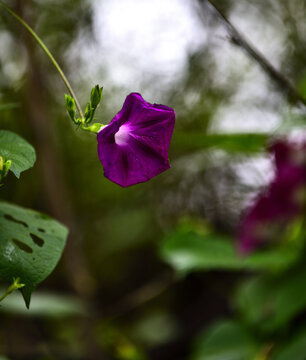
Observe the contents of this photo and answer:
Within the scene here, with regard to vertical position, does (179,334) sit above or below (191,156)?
below

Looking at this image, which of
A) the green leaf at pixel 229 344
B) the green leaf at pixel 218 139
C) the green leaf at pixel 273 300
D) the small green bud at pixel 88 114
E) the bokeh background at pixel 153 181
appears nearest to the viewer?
the small green bud at pixel 88 114

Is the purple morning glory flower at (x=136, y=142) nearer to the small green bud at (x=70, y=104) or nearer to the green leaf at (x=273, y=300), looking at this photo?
the small green bud at (x=70, y=104)

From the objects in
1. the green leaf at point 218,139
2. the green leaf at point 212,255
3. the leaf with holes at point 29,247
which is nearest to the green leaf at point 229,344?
the green leaf at point 212,255

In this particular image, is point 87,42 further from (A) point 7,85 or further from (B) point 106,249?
(B) point 106,249

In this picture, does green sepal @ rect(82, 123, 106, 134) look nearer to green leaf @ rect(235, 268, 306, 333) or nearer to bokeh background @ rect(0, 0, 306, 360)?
green leaf @ rect(235, 268, 306, 333)

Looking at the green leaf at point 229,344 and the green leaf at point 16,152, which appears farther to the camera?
the green leaf at point 229,344

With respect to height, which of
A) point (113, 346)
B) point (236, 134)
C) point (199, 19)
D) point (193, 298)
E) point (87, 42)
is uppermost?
point (199, 19)

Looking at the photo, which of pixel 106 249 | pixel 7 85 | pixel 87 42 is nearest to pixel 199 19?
pixel 87 42
